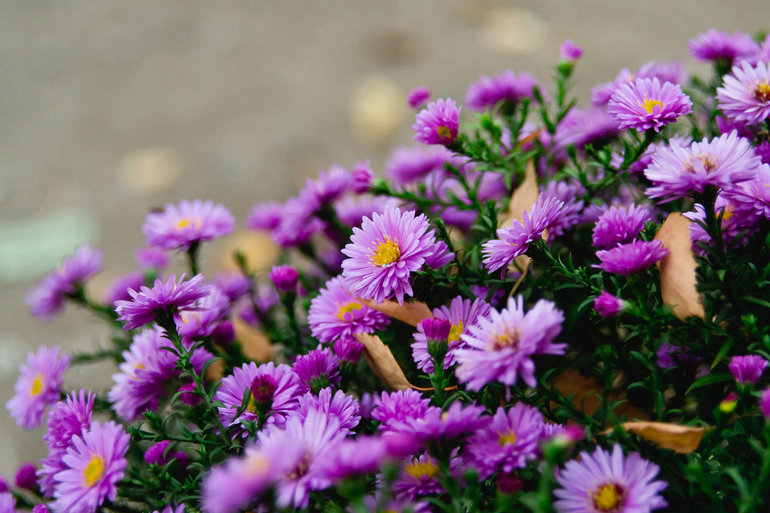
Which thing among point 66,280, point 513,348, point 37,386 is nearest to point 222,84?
point 66,280

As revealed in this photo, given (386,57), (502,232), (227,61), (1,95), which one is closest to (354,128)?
(386,57)

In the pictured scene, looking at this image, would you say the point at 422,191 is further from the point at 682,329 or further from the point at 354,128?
the point at 354,128

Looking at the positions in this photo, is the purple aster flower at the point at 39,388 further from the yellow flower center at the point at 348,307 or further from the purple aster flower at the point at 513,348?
the purple aster flower at the point at 513,348

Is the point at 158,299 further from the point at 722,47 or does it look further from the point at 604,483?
the point at 722,47

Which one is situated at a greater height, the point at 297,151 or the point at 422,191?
the point at 297,151

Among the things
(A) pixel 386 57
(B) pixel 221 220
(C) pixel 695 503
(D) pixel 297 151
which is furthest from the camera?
(A) pixel 386 57

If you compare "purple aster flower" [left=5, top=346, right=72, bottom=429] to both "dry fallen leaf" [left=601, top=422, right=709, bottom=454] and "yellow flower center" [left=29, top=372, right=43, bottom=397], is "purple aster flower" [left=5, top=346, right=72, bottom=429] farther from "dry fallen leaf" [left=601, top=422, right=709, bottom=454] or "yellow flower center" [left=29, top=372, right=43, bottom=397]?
"dry fallen leaf" [left=601, top=422, right=709, bottom=454]
